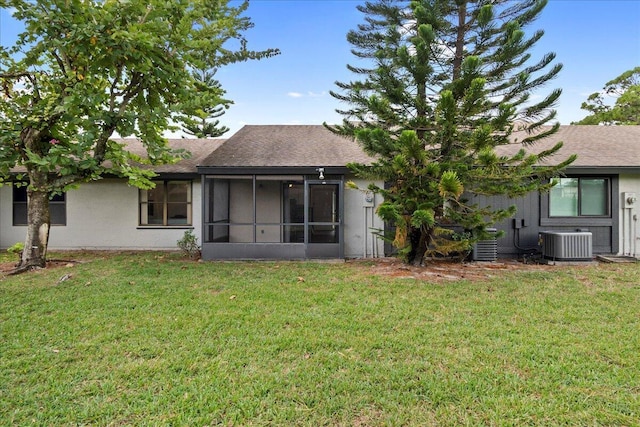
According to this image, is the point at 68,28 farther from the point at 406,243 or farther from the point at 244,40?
the point at 406,243

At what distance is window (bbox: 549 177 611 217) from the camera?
8.72m

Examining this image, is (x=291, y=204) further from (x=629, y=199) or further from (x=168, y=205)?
(x=629, y=199)

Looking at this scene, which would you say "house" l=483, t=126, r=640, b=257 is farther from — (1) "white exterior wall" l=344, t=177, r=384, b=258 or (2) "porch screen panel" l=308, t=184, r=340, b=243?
(2) "porch screen panel" l=308, t=184, r=340, b=243

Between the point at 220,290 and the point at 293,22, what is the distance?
10635 mm

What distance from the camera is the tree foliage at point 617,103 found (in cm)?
2041

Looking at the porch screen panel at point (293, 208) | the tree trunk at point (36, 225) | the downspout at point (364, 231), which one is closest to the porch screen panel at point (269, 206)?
the porch screen panel at point (293, 208)

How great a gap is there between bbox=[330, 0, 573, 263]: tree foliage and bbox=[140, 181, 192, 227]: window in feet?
18.6

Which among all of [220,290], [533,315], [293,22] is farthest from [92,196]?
[533,315]

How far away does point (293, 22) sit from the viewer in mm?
12078

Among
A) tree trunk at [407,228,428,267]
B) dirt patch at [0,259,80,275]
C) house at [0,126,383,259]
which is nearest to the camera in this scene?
dirt patch at [0,259,80,275]

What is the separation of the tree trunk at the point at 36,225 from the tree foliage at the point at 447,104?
6924 mm

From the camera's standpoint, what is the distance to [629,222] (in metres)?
8.64

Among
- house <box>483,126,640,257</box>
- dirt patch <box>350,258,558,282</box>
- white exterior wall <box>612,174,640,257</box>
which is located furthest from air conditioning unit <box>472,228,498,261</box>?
white exterior wall <box>612,174,640,257</box>

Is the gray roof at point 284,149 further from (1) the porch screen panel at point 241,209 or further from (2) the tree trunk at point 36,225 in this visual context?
(2) the tree trunk at point 36,225
